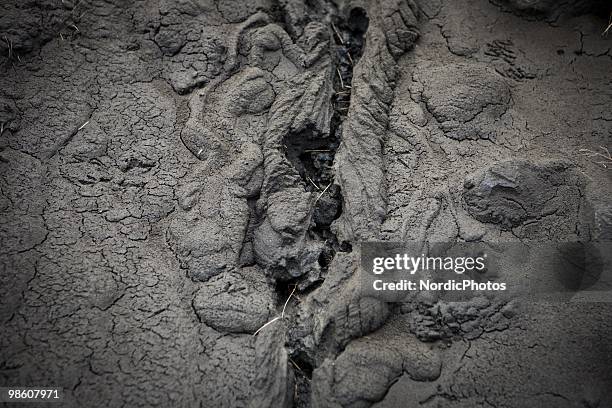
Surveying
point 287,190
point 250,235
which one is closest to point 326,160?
point 287,190

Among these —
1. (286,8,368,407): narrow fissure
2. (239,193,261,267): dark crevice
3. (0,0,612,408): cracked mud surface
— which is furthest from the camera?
(239,193,261,267): dark crevice

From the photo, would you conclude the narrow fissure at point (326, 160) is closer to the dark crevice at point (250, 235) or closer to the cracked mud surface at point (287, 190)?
the cracked mud surface at point (287, 190)

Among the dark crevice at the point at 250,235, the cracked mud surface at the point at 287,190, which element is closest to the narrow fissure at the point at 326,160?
the cracked mud surface at the point at 287,190

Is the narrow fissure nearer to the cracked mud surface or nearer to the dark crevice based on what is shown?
the cracked mud surface

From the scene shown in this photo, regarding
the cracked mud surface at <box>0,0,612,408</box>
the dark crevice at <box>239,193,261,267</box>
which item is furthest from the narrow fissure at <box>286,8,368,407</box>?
the dark crevice at <box>239,193,261,267</box>

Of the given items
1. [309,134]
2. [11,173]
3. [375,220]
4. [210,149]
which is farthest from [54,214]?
[375,220]

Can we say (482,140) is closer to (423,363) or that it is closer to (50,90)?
(423,363)

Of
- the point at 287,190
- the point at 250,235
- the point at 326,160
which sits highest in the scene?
the point at 326,160

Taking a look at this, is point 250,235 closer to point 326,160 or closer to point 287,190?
point 287,190
